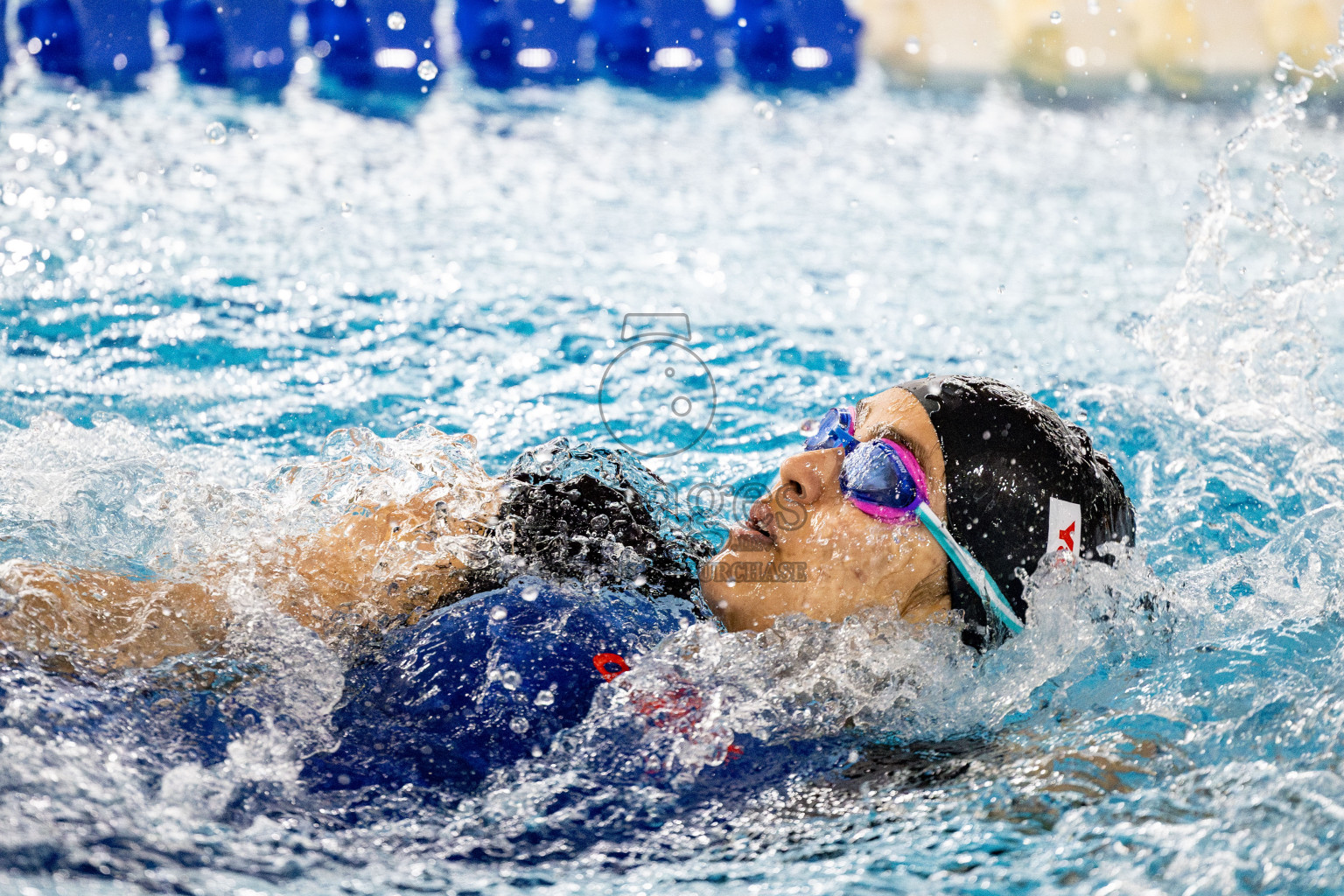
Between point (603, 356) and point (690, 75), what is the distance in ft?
15.8

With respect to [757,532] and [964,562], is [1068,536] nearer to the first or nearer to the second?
[964,562]

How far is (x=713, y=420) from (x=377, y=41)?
5593 mm

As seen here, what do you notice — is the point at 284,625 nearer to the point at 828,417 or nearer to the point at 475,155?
the point at 828,417

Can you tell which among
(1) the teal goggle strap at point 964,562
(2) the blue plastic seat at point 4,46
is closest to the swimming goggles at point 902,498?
(1) the teal goggle strap at point 964,562

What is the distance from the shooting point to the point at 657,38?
842cm

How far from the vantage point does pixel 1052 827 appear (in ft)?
4.63

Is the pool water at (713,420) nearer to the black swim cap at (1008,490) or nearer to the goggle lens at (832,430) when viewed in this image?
the black swim cap at (1008,490)

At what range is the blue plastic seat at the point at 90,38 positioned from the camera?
709cm

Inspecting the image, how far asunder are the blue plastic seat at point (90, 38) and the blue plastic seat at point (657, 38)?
315 cm

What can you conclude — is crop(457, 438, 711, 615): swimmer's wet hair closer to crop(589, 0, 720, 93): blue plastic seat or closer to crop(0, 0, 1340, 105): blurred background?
crop(0, 0, 1340, 105): blurred background

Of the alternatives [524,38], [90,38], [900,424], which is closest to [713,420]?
[900,424]

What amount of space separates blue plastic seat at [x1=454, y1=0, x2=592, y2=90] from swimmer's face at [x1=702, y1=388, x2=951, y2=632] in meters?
6.66

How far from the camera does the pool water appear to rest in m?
1.38

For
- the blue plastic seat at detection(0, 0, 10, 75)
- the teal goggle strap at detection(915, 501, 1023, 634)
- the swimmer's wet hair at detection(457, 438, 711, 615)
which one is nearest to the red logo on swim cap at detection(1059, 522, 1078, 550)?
the teal goggle strap at detection(915, 501, 1023, 634)
